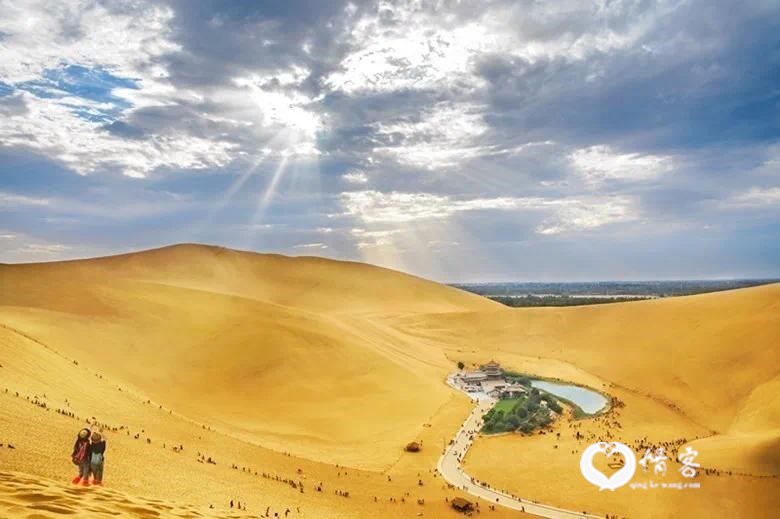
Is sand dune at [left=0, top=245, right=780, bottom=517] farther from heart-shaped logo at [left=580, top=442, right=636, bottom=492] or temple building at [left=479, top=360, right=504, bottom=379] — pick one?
temple building at [left=479, top=360, right=504, bottom=379]

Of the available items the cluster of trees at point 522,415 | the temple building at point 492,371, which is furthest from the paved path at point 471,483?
the temple building at point 492,371

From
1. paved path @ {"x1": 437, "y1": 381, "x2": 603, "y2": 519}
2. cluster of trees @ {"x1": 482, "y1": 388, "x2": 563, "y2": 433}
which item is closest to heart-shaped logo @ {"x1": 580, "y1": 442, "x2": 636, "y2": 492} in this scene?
paved path @ {"x1": 437, "y1": 381, "x2": 603, "y2": 519}

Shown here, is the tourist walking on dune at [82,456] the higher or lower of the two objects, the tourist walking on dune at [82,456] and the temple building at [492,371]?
the lower

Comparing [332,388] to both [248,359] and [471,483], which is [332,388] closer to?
[248,359]

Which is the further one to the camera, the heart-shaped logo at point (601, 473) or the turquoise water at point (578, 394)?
the turquoise water at point (578, 394)

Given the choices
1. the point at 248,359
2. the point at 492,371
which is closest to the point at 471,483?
the point at 248,359

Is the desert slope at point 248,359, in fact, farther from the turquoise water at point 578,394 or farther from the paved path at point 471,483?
the turquoise water at point 578,394

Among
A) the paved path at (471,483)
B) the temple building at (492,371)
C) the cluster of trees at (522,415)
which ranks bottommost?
the paved path at (471,483)
